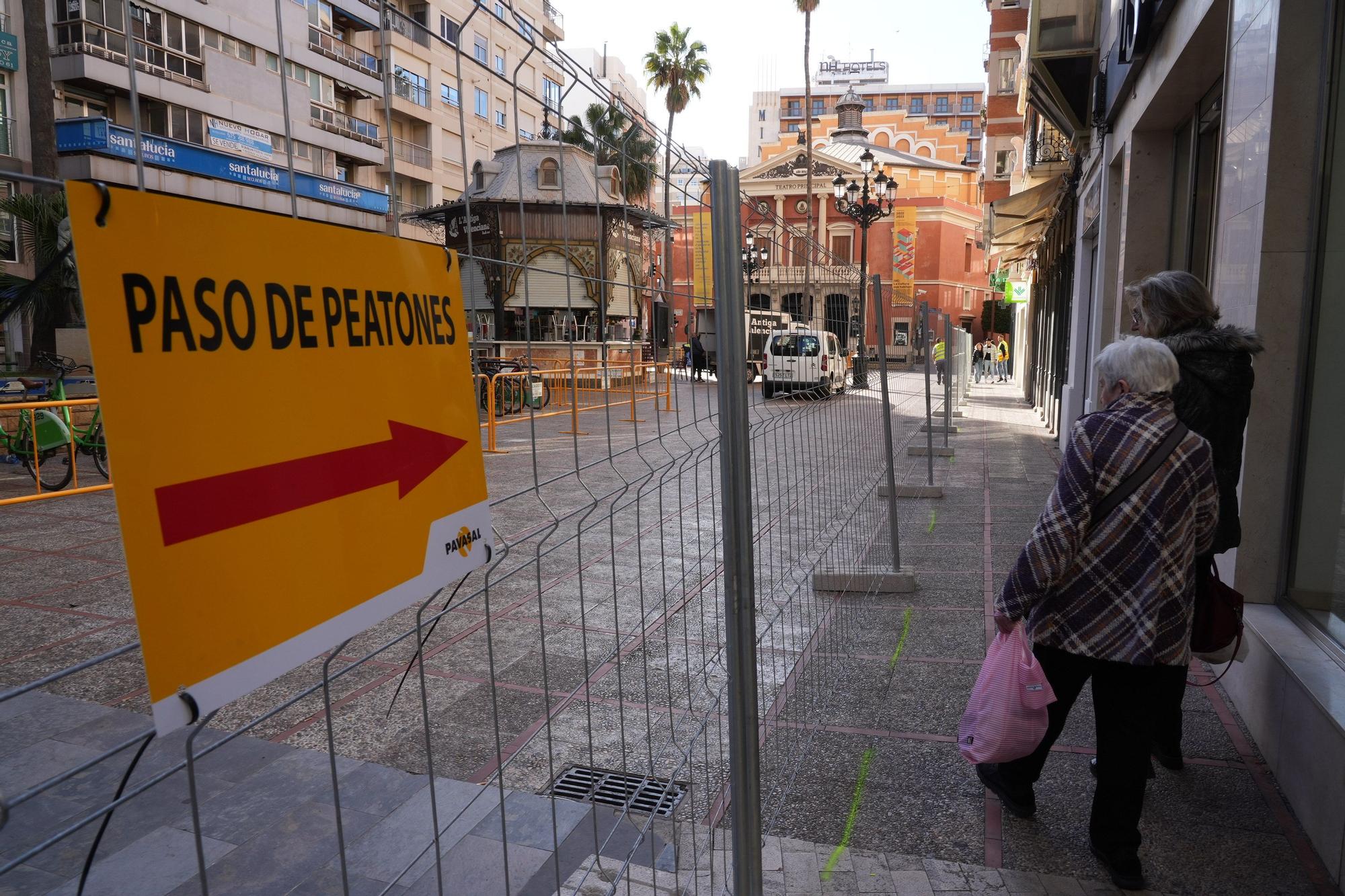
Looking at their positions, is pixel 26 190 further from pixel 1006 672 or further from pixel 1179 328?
pixel 1179 328

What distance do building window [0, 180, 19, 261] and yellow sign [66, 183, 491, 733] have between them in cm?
20

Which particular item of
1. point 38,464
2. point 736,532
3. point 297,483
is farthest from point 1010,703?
point 38,464

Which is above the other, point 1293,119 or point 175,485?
point 1293,119

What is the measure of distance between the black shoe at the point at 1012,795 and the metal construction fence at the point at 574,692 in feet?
2.21

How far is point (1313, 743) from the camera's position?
299cm

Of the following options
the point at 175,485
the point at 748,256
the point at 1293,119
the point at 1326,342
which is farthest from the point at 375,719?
the point at 1293,119

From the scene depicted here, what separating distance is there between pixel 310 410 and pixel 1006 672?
8.22ft

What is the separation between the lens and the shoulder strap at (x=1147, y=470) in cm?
277

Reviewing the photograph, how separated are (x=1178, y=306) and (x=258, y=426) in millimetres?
3436

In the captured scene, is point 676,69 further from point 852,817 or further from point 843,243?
point 852,817

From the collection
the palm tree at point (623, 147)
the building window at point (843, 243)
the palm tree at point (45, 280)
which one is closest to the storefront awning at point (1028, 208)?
the palm tree at point (623, 147)

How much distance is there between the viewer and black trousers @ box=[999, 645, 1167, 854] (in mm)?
2814

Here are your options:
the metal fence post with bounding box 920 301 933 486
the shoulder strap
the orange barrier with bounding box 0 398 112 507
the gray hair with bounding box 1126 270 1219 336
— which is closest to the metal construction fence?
the shoulder strap

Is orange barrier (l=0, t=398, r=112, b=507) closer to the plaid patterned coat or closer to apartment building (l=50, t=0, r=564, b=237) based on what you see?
apartment building (l=50, t=0, r=564, b=237)
